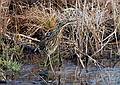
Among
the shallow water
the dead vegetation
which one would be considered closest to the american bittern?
the dead vegetation

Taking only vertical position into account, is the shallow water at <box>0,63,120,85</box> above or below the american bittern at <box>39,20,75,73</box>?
below

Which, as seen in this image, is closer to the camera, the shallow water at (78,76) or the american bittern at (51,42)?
the shallow water at (78,76)

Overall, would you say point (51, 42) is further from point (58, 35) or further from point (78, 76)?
point (78, 76)

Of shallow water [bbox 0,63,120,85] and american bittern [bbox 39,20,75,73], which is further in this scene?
american bittern [bbox 39,20,75,73]

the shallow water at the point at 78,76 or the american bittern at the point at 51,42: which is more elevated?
the american bittern at the point at 51,42

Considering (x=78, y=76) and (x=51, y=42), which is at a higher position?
(x=51, y=42)

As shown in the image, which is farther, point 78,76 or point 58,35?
point 58,35

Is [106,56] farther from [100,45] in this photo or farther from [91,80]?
[91,80]

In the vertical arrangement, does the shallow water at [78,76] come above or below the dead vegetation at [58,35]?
below

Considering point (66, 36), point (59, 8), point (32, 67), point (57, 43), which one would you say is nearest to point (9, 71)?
point (32, 67)

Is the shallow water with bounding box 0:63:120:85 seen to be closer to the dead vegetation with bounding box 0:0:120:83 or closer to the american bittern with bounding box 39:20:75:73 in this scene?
the dead vegetation with bounding box 0:0:120:83

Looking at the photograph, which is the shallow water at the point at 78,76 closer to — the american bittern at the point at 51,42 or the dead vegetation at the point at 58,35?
the dead vegetation at the point at 58,35

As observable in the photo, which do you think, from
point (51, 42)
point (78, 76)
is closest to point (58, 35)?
point (51, 42)

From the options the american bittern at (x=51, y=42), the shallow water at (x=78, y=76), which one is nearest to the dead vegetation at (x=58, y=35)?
the american bittern at (x=51, y=42)
